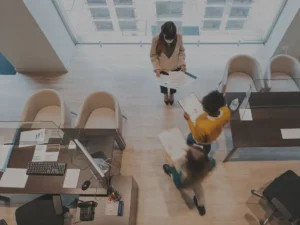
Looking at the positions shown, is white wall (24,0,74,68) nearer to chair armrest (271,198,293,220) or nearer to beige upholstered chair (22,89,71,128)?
beige upholstered chair (22,89,71,128)

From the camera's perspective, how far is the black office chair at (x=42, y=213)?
2.77m

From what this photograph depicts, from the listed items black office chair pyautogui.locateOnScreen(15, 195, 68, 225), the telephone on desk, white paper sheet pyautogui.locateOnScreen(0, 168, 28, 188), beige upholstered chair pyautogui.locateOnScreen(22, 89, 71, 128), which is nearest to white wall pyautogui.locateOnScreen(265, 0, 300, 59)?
beige upholstered chair pyautogui.locateOnScreen(22, 89, 71, 128)

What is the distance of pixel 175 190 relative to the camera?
3.28 metres

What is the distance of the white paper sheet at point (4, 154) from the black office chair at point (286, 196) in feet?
9.31

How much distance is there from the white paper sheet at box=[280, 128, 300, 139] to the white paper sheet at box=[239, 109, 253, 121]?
38 centimetres

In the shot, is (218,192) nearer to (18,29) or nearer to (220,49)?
(220,49)

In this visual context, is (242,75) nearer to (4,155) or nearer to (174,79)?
(174,79)

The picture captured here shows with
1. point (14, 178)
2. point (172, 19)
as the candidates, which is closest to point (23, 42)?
point (14, 178)

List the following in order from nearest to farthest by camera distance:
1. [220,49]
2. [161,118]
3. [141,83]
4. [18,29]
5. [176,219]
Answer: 1. [176,219]
2. [18,29]
3. [161,118]
4. [141,83]
5. [220,49]

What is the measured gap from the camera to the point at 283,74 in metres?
3.80

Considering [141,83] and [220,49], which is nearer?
[141,83]

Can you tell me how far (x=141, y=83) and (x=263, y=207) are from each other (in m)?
2.53

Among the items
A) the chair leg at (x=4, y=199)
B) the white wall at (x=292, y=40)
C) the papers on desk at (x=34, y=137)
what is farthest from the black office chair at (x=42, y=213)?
the white wall at (x=292, y=40)

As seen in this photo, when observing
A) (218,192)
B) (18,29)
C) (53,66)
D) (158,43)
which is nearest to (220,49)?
(158,43)
